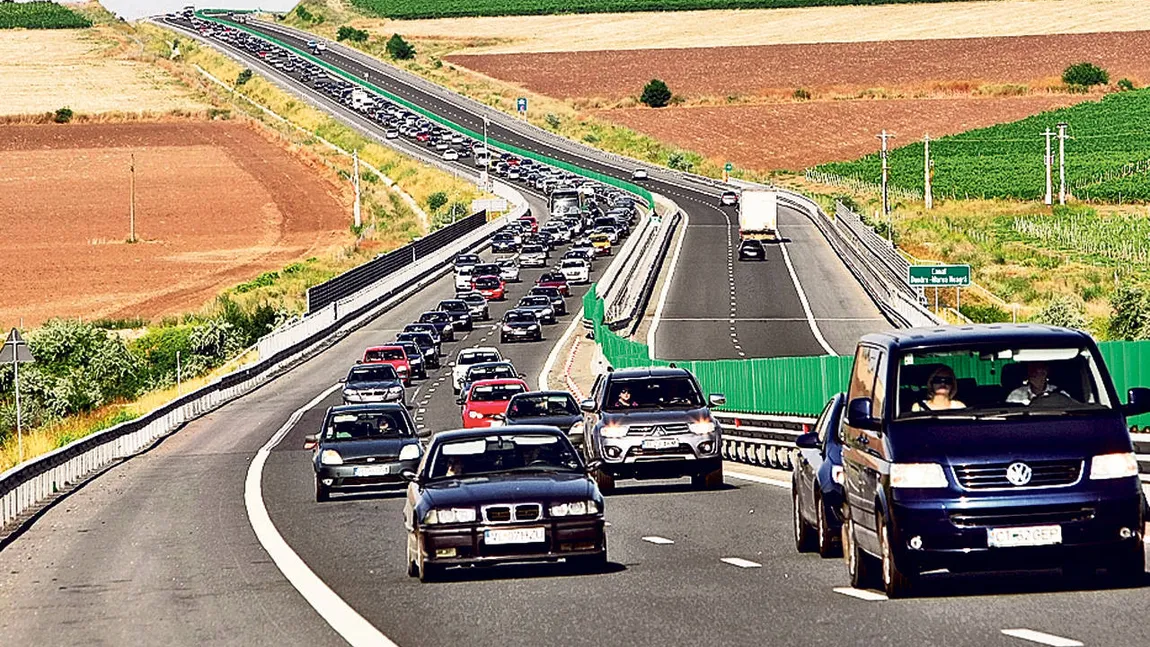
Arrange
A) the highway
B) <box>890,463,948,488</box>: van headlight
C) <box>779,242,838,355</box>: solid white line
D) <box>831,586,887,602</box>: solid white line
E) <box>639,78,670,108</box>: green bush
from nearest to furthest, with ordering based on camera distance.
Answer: the highway, <box>890,463,948,488</box>: van headlight, <box>831,586,887,602</box>: solid white line, <box>779,242,838,355</box>: solid white line, <box>639,78,670,108</box>: green bush

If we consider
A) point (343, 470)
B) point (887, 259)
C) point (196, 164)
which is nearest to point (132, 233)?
point (196, 164)

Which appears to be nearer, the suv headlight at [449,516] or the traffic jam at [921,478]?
the traffic jam at [921,478]

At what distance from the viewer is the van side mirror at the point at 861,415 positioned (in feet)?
47.4

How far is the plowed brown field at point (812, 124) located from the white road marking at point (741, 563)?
135295 millimetres

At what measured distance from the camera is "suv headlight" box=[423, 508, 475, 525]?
16.5 metres

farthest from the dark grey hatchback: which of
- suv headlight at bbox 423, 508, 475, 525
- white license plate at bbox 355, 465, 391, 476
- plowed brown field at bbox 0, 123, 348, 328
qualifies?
plowed brown field at bbox 0, 123, 348, 328

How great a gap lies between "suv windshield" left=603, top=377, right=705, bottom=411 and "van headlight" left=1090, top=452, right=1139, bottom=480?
13.0 meters

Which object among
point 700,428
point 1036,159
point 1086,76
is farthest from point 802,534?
point 1086,76

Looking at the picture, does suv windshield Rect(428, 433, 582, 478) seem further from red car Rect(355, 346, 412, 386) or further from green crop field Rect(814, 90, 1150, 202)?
green crop field Rect(814, 90, 1150, 202)

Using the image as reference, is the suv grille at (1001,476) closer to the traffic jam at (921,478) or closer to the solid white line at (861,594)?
the traffic jam at (921,478)

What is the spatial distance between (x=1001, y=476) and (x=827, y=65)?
17241 cm

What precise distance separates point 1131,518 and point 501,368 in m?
34.9

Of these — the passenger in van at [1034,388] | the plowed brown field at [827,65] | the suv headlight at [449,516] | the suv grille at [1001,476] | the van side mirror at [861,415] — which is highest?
the plowed brown field at [827,65]

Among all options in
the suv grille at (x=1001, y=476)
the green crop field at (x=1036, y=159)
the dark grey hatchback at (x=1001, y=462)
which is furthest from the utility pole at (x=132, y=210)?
the suv grille at (x=1001, y=476)
